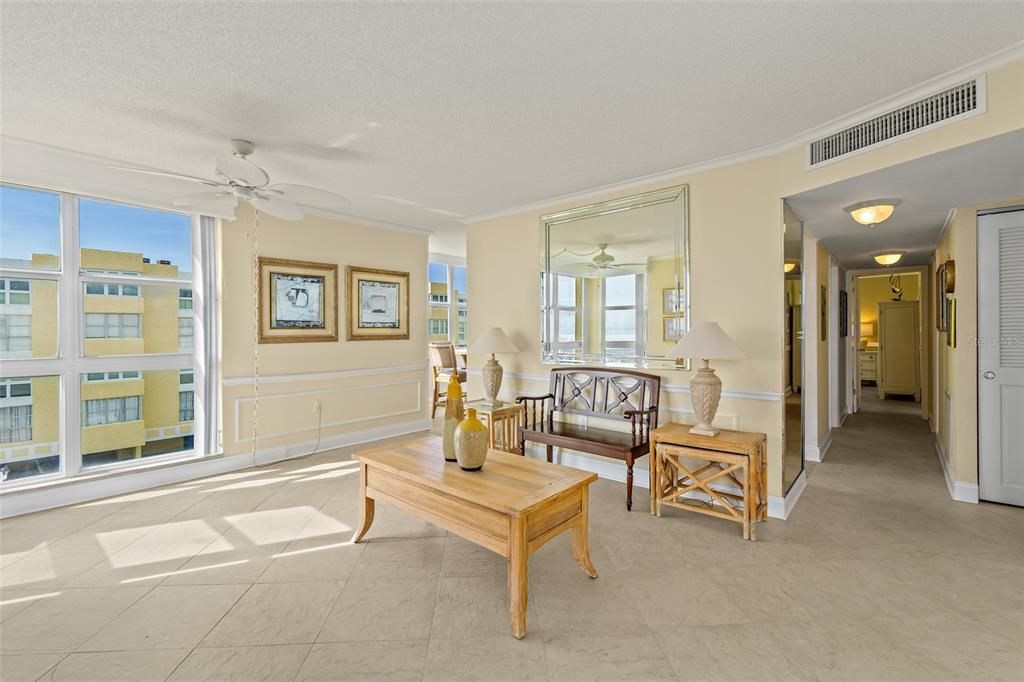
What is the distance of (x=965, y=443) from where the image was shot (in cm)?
349

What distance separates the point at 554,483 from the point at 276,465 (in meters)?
3.38

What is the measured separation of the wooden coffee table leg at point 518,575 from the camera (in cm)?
198

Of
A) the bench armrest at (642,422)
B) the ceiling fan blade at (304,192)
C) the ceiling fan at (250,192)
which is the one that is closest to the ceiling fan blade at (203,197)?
the ceiling fan at (250,192)

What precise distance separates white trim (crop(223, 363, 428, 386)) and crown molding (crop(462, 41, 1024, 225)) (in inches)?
94.1

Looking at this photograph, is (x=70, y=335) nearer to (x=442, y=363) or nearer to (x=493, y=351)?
(x=493, y=351)

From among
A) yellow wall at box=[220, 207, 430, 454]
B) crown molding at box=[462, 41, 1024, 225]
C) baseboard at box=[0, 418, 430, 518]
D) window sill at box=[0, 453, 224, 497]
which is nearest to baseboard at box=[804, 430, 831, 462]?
crown molding at box=[462, 41, 1024, 225]

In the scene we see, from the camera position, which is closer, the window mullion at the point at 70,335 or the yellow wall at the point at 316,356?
the window mullion at the point at 70,335

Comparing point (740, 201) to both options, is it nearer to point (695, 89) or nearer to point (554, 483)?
point (695, 89)

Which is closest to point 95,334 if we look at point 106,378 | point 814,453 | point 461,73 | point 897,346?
point 106,378

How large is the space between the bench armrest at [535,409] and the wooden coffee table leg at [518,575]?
204 cm

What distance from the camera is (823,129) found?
288 centimetres

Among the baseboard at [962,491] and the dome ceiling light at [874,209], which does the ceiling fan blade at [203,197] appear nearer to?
the dome ceiling light at [874,209]

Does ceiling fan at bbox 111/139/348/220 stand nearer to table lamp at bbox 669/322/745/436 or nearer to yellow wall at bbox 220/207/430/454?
yellow wall at bbox 220/207/430/454

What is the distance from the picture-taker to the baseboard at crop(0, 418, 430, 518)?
333 cm
